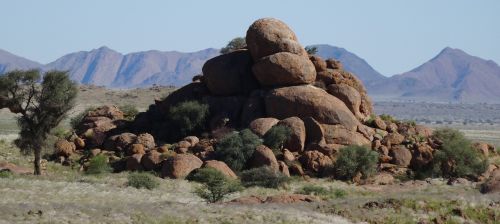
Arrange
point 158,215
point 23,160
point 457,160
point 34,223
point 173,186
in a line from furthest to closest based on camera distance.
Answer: point 23,160
point 457,160
point 173,186
point 158,215
point 34,223

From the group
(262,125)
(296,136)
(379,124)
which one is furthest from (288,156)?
(379,124)

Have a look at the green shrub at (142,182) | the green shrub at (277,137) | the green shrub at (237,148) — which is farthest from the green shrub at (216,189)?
the green shrub at (277,137)

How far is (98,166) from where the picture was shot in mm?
42219

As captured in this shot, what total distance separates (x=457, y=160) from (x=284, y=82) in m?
12.6

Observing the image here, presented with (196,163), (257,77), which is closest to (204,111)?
(257,77)

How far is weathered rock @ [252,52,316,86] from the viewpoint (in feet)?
159

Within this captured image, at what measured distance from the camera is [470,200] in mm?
29812

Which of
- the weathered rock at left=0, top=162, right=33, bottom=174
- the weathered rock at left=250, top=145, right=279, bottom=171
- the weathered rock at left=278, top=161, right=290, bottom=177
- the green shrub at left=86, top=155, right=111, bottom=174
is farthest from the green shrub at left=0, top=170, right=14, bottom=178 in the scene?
the weathered rock at left=278, top=161, right=290, bottom=177

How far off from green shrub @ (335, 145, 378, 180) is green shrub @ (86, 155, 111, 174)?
45.3 feet

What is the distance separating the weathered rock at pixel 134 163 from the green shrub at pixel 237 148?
4.76m

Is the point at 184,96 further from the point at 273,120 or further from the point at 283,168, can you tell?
the point at 283,168

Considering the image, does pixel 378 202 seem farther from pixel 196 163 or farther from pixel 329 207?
pixel 196 163

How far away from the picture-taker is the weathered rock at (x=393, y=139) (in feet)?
154

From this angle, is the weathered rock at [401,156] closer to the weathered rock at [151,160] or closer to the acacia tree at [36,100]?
the weathered rock at [151,160]
